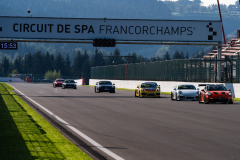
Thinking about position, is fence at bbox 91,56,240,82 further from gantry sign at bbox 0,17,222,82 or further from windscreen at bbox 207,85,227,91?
windscreen at bbox 207,85,227,91

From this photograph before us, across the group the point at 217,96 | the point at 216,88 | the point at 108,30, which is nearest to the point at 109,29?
the point at 108,30

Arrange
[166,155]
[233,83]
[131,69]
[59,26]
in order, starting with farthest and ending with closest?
1. [131,69]
2. [59,26]
3. [233,83]
4. [166,155]

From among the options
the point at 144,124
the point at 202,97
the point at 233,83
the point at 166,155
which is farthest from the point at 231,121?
the point at 233,83

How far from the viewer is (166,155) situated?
7895mm

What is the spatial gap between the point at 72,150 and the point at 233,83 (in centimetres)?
2445

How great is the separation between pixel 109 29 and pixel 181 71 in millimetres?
9267

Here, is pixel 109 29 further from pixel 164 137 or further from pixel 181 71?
pixel 164 137

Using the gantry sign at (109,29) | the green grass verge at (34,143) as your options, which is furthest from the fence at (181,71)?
the green grass verge at (34,143)

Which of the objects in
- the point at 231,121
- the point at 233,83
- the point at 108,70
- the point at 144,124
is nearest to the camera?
the point at 144,124

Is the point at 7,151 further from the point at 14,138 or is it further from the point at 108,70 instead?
the point at 108,70

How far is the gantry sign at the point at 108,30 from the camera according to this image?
37969 mm

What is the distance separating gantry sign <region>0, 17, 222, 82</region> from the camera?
125 ft

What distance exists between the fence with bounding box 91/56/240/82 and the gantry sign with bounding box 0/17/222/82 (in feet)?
8.15

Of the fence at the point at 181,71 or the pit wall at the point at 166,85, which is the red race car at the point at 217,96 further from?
the fence at the point at 181,71
